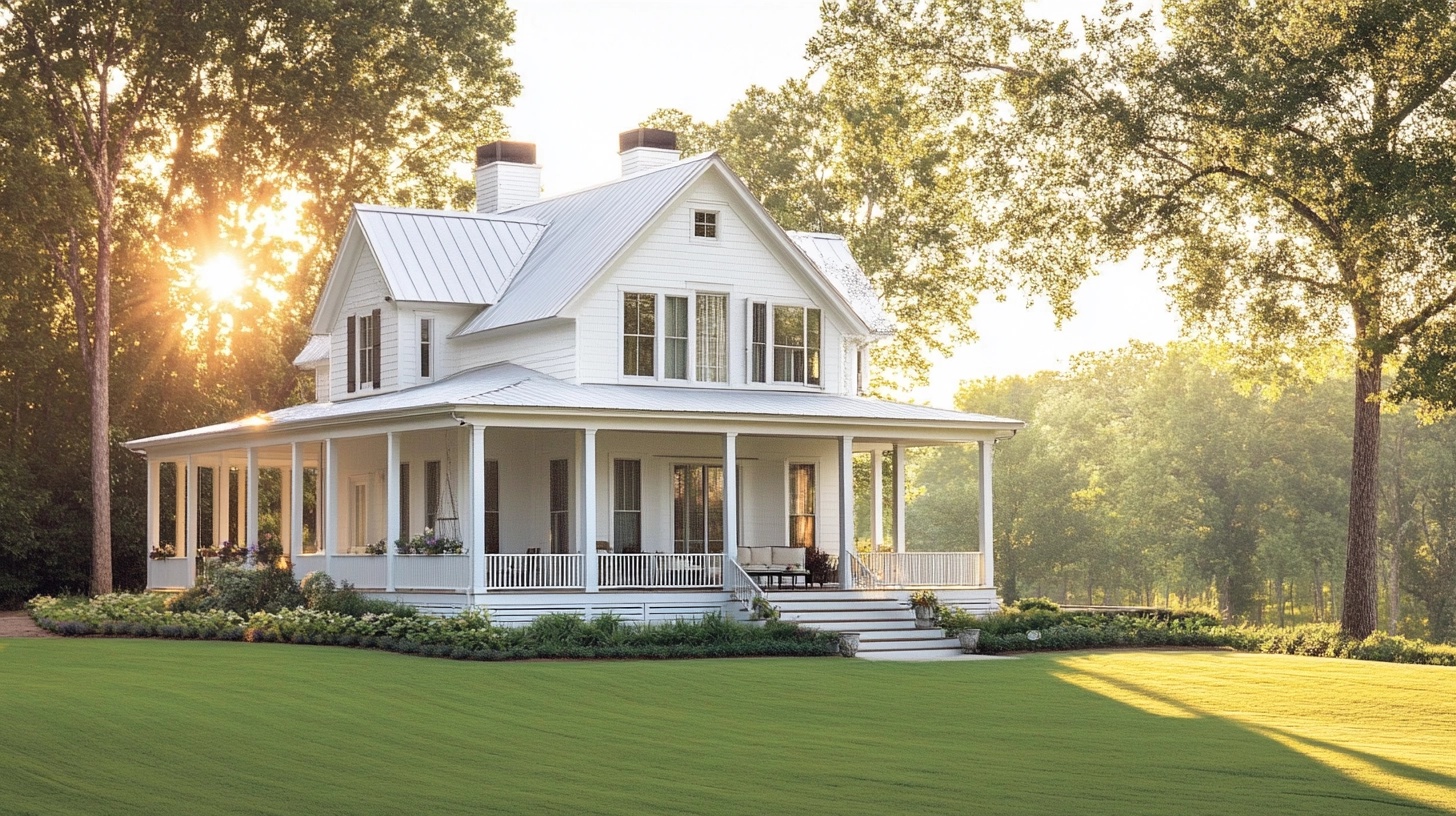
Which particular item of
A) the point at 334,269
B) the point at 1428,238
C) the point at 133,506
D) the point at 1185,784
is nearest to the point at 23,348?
the point at 133,506

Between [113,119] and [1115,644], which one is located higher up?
[113,119]

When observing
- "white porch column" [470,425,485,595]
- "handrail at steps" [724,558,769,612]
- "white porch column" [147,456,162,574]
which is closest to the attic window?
"handrail at steps" [724,558,769,612]

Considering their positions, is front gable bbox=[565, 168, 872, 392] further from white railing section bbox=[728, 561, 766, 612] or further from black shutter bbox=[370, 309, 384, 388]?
black shutter bbox=[370, 309, 384, 388]

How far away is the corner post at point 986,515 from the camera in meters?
34.2

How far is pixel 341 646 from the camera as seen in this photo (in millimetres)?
28828

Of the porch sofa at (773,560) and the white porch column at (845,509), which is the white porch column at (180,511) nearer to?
the porch sofa at (773,560)

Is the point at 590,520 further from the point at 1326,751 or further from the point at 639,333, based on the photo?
the point at 1326,751

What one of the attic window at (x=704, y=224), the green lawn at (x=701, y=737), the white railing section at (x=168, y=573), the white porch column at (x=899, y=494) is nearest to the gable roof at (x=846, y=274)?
the white porch column at (x=899, y=494)

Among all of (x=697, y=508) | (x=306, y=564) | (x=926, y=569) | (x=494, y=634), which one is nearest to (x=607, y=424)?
(x=494, y=634)

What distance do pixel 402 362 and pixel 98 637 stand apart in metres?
8.20

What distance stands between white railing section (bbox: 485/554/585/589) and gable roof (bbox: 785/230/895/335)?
481 inches

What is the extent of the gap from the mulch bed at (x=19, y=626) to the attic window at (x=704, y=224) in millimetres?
13939

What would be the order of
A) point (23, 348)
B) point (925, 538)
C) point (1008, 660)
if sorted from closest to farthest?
point (1008, 660)
point (23, 348)
point (925, 538)

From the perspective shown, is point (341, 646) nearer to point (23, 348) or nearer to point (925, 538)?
point (23, 348)
